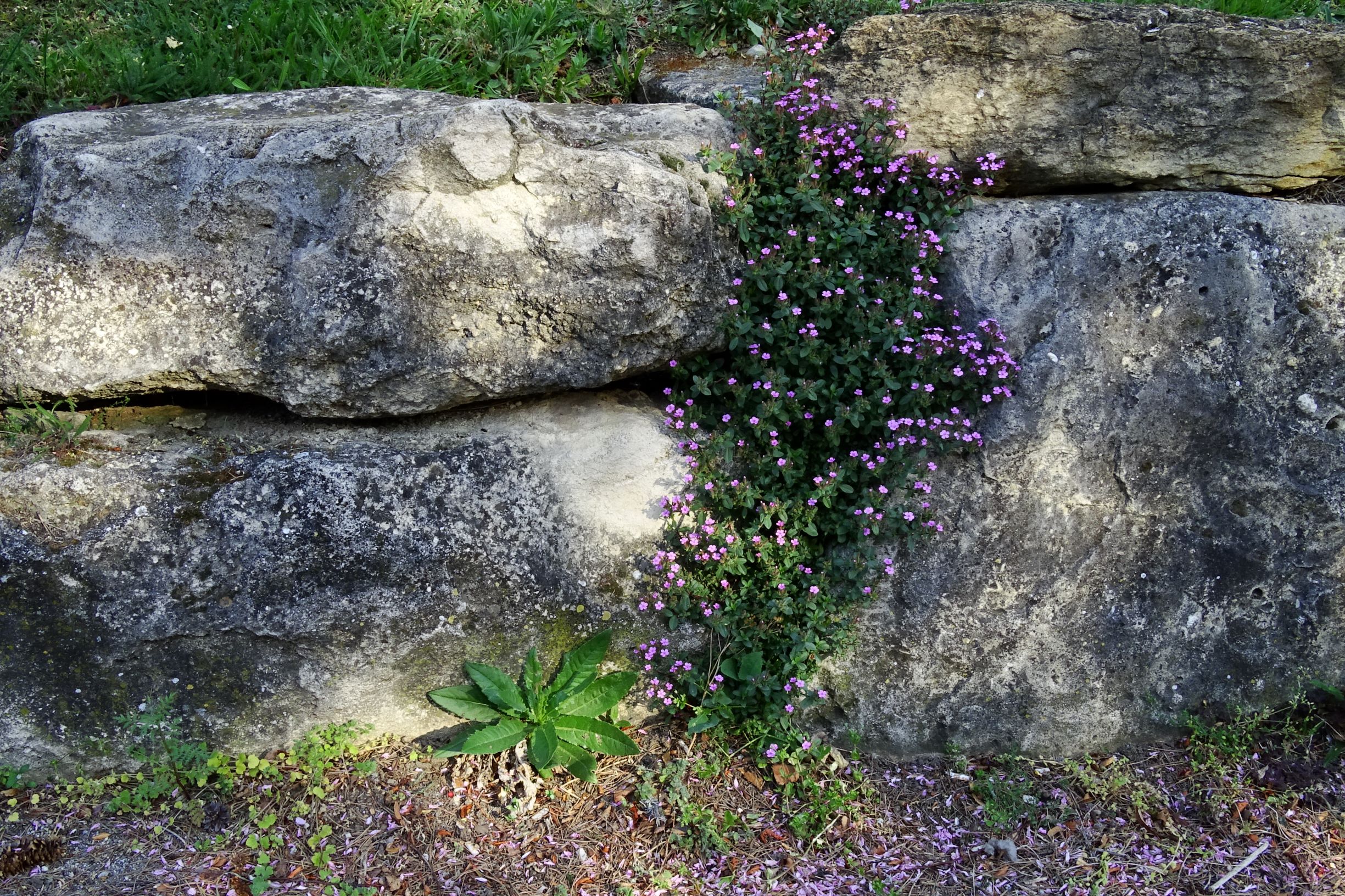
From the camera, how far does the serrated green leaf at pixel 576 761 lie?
3352 mm

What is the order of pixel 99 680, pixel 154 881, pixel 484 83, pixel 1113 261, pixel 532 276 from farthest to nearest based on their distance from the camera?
pixel 484 83, pixel 1113 261, pixel 532 276, pixel 99 680, pixel 154 881

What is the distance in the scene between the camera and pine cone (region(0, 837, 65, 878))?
301cm

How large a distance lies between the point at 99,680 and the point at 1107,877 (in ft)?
10.9

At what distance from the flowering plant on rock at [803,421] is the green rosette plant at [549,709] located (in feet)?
0.68

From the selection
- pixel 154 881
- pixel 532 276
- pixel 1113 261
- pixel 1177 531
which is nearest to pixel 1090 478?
pixel 1177 531

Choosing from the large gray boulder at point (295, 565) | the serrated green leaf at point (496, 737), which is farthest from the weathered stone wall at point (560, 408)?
the serrated green leaf at point (496, 737)

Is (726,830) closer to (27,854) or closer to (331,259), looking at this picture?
(27,854)

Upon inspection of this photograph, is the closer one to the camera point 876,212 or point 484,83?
point 876,212

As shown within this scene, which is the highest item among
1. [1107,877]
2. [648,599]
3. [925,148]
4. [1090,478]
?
[925,148]

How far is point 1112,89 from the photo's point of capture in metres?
3.91

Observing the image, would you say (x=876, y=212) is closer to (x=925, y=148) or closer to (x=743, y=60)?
(x=925, y=148)

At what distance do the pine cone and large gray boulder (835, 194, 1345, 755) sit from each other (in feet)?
8.53

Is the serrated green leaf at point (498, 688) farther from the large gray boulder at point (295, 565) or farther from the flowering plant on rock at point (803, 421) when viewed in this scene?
the flowering plant on rock at point (803, 421)

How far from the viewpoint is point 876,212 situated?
399 centimetres
